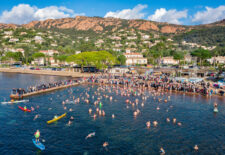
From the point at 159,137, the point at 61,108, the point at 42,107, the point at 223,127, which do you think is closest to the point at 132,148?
the point at 159,137

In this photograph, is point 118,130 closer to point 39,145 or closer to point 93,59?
point 39,145

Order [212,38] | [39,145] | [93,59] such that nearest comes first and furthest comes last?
[39,145], [93,59], [212,38]

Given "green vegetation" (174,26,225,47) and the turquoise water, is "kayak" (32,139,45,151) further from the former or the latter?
"green vegetation" (174,26,225,47)

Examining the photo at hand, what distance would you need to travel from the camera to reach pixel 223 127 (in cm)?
2872

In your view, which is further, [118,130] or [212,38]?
[212,38]

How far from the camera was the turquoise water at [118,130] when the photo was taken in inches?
896

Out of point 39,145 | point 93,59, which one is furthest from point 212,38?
point 39,145

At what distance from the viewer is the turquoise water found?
2277cm

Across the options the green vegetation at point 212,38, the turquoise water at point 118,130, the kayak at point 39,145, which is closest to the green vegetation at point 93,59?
the turquoise water at point 118,130

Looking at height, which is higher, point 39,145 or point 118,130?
point 118,130

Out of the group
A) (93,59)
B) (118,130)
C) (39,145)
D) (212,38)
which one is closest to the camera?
Result: (39,145)

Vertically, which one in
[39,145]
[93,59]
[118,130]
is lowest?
[39,145]

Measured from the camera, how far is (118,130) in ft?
89.4

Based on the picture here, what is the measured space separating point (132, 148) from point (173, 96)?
26.7 metres
